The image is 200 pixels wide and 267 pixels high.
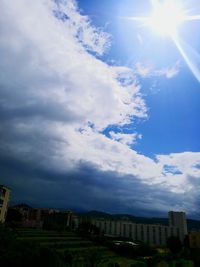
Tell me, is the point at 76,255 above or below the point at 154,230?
below

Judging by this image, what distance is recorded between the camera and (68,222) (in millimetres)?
A: 142000

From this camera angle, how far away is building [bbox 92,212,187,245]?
410ft

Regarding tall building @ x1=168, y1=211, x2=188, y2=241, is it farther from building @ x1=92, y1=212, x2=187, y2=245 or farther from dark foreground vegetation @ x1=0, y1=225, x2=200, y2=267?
dark foreground vegetation @ x1=0, y1=225, x2=200, y2=267

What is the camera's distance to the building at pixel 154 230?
12488cm

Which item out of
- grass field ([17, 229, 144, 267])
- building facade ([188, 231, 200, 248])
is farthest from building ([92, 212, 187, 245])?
grass field ([17, 229, 144, 267])

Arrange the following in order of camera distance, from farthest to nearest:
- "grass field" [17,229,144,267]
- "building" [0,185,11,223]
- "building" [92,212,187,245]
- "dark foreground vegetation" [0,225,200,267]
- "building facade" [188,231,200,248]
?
"building" [92,212,187,245] → "building facade" [188,231,200,248] → "building" [0,185,11,223] → "grass field" [17,229,144,267] → "dark foreground vegetation" [0,225,200,267]

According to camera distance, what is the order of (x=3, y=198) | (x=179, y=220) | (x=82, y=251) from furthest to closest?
(x=179, y=220) → (x=3, y=198) → (x=82, y=251)

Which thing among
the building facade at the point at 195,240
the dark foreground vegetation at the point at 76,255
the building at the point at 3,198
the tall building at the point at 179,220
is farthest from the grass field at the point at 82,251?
the tall building at the point at 179,220

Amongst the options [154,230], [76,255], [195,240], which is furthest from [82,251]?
[154,230]

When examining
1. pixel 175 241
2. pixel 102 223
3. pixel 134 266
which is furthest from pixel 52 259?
pixel 102 223

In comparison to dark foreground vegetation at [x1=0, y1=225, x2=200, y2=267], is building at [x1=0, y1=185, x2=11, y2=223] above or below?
above

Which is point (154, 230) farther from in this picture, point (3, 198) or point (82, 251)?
point (82, 251)

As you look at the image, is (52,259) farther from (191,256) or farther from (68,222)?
(68,222)

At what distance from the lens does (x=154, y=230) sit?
129m
